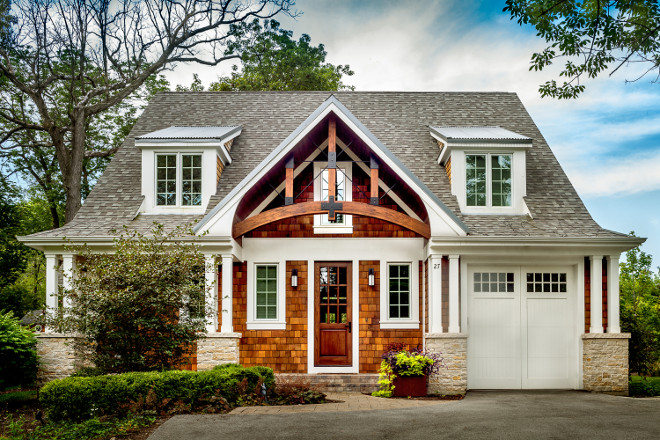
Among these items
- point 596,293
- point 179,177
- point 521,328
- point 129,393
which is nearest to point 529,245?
point 596,293

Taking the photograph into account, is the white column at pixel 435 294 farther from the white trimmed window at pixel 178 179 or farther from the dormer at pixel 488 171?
the white trimmed window at pixel 178 179

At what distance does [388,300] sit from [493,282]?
2.26 metres

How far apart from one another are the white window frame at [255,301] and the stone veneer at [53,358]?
3.60 m

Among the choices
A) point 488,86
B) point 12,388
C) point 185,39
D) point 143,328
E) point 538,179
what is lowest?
point 12,388

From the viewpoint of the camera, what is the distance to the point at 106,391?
8312 millimetres

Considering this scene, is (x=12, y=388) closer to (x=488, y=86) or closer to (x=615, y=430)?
(x=615, y=430)

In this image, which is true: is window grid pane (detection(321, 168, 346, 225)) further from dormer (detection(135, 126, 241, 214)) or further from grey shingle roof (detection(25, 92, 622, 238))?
dormer (detection(135, 126, 241, 214))

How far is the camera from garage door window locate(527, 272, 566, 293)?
1241cm

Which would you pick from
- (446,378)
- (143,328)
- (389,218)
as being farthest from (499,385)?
(143,328)

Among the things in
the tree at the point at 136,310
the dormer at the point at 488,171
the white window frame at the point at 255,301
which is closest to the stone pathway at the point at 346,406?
the tree at the point at 136,310

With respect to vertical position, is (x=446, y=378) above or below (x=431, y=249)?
below

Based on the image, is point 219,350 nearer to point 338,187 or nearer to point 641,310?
point 338,187

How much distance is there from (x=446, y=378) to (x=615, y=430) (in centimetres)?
420

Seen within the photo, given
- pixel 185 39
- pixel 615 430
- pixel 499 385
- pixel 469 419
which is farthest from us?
pixel 185 39
